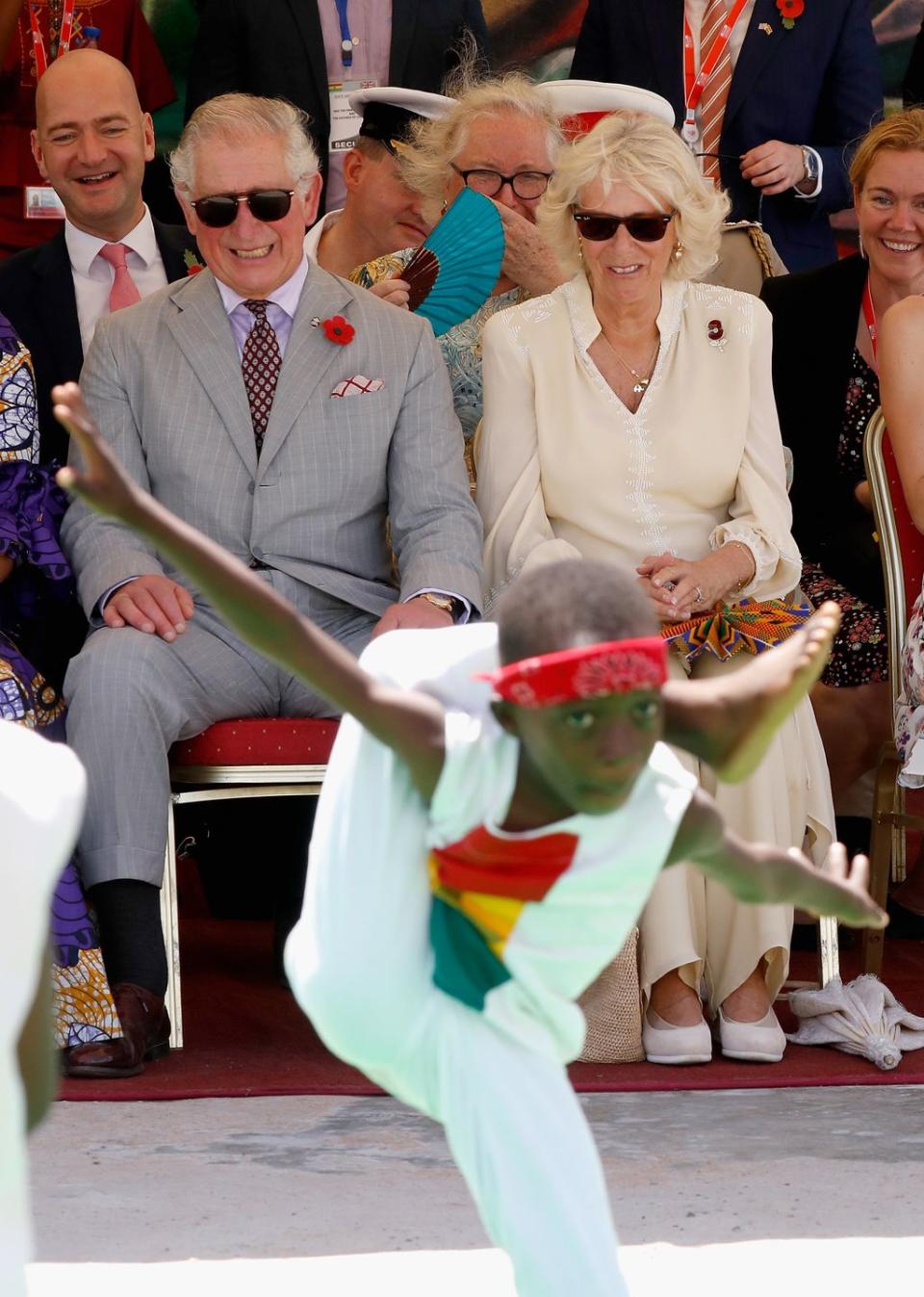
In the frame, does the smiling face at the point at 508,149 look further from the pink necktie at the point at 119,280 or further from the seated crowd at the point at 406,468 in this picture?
the pink necktie at the point at 119,280

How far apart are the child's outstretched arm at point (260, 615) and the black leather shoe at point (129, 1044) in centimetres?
206

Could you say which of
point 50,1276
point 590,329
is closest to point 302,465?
point 590,329

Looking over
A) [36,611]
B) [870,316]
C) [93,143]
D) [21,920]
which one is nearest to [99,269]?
[93,143]

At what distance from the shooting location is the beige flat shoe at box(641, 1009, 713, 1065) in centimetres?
413

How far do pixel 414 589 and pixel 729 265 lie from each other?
1756 mm

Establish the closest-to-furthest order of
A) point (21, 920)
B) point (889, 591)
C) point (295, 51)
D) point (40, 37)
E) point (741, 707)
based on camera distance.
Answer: point (21, 920), point (741, 707), point (889, 591), point (295, 51), point (40, 37)

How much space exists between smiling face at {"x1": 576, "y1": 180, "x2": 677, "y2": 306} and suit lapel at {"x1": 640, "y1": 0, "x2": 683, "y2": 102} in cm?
151

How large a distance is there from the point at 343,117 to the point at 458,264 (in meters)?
1.20

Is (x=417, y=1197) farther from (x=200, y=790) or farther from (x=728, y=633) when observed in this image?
(x=728, y=633)

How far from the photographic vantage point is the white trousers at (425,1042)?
2.05m

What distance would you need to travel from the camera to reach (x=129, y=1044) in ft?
12.9

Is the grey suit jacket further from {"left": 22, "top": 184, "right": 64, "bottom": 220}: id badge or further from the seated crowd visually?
{"left": 22, "top": 184, "right": 64, "bottom": 220}: id badge

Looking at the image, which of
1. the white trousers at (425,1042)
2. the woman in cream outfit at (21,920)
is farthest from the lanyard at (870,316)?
the woman in cream outfit at (21,920)

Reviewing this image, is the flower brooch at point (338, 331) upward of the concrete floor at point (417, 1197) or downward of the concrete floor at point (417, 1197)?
upward
